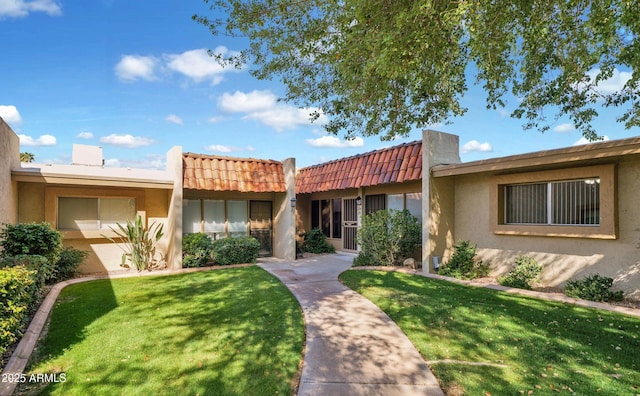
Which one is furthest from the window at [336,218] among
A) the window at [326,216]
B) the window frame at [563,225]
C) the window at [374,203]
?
the window frame at [563,225]

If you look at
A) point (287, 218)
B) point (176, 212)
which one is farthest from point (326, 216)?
point (176, 212)

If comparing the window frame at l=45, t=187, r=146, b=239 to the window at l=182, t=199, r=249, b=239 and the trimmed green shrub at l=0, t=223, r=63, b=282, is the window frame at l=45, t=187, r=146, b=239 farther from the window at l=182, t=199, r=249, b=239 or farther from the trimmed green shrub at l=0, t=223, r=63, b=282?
the trimmed green shrub at l=0, t=223, r=63, b=282

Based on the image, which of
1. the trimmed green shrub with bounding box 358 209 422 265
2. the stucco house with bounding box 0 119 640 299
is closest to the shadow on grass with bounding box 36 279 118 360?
the stucco house with bounding box 0 119 640 299

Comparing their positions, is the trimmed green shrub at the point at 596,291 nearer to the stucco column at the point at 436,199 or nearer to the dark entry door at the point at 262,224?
the stucco column at the point at 436,199

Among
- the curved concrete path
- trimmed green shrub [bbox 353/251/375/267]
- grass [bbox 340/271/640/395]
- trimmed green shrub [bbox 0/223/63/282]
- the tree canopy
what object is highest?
the tree canopy

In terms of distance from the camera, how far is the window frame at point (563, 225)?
6.96m

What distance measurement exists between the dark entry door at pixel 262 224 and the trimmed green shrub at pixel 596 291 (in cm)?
1017

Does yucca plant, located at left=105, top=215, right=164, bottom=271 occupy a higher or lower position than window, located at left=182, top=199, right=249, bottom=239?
lower

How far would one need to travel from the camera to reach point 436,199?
387 inches

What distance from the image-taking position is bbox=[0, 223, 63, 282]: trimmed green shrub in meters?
7.21

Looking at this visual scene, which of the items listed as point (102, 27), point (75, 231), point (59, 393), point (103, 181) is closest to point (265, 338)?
point (59, 393)

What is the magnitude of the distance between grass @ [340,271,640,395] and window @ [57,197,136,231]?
29.3ft

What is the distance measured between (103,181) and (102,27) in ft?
15.6

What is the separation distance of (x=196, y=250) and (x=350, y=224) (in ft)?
20.6
